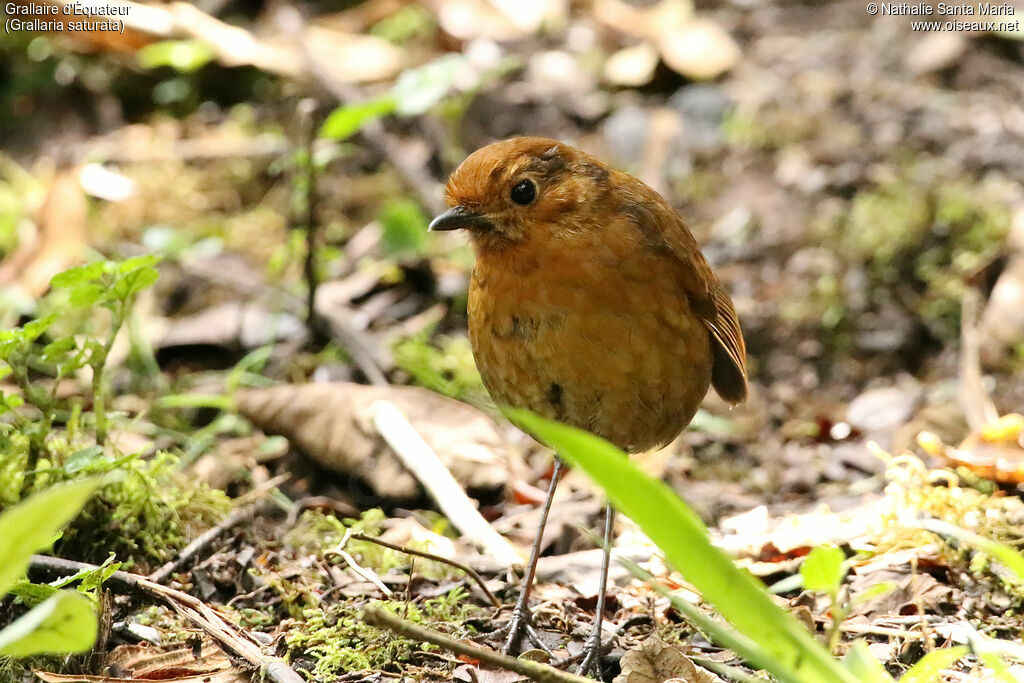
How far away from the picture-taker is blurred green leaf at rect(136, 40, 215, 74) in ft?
21.0

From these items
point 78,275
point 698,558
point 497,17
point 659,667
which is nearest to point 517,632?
point 659,667

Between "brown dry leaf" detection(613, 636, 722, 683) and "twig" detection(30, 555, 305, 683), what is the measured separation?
85cm

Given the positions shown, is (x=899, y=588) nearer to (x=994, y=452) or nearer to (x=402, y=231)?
(x=994, y=452)

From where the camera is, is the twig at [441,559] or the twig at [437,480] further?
the twig at [437,480]

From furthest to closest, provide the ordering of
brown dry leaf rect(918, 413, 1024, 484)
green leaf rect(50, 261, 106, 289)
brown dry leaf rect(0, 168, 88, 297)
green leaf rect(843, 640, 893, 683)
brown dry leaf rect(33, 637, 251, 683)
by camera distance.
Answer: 1. brown dry leaf rect(0, 168, 88, 297)
2. brown dry leaf rect(918, 413, 1024, 484)
3. green leaf rect(50, 261, 106, 289)
4. brown dry leaf rect(33, 637, 251, 683)
5. green leaf rect(843, 640, 893, 683)

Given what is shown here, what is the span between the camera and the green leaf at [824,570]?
2.00 metres

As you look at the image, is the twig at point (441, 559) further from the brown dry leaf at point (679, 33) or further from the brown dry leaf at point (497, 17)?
the brown dry leaf at point (497, 17)

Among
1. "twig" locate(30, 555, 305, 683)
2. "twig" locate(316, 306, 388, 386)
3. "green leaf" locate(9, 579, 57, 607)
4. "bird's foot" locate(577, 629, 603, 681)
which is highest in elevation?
"green leaf" locate(9, 579, 57, 607)

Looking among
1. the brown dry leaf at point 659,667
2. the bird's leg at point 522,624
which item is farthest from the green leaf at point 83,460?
the brown dry leaf at point 659,667

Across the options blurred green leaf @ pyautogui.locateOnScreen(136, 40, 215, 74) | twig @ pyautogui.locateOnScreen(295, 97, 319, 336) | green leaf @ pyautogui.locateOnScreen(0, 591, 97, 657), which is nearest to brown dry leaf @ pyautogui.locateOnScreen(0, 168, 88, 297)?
blurred green leaf @ pyautogui.locateOnScreen(136, 40, 215, 74)

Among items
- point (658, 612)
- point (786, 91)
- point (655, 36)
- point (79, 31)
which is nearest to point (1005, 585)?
point (658, 612)

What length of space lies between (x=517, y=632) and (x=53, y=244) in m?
3.45

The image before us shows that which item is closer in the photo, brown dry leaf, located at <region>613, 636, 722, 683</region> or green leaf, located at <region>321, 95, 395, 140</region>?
brown dry leaf, located at <region>613, 636, 722, 683</region>

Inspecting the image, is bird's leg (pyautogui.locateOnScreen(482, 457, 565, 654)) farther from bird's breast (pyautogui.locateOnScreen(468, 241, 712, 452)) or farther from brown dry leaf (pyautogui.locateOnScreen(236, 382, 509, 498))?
brown dry leaf (pyautogui.locateOnScreen(236, 382, 509, 498))
